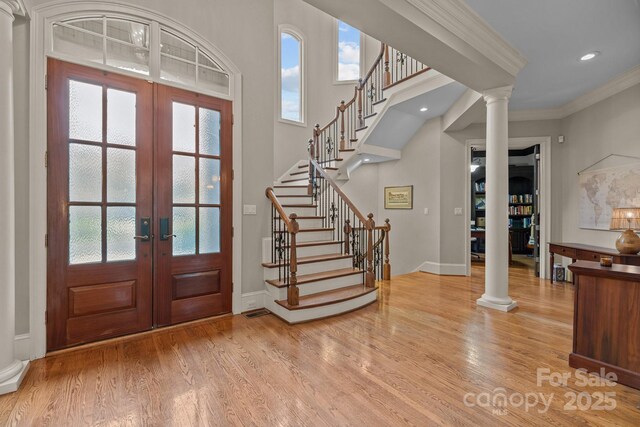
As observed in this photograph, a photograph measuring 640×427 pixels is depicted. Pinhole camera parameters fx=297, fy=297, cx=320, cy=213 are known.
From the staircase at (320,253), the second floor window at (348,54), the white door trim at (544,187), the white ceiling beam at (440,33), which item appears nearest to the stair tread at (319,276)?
the staircase at (320,253)

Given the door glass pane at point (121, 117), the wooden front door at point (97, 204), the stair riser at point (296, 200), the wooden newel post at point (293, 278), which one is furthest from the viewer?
the stair riser at point (296, 200)

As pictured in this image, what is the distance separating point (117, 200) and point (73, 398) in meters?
1.58

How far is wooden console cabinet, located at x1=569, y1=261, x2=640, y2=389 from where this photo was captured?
2.00m

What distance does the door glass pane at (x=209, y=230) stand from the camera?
3217mm

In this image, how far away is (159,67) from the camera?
116 inches

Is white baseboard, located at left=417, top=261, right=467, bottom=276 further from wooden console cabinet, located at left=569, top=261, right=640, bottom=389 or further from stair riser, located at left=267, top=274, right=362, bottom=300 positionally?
wooden console cabinet, located at left=569, top=261, right=640, bottom=389

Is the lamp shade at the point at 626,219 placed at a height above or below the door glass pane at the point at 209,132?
below

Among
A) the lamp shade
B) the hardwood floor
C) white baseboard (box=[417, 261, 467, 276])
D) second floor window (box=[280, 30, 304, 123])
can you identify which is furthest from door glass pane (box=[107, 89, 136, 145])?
the lamp shade

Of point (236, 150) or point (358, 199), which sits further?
point (358, 199)

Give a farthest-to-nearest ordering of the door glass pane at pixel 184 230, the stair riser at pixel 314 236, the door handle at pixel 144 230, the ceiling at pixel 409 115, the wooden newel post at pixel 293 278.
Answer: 1. the ceiling at pixel 409 115
2. the stair riser at pixel 314 236
3. the wooden newel post at pixel 293 278
4. the door glass pane at pixel 184 230
5. the door handle at pixel 144 230

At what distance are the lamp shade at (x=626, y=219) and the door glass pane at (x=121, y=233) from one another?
520cm

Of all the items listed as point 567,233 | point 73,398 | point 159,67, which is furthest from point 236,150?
point 567,233

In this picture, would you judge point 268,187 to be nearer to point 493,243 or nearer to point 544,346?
point 493,243

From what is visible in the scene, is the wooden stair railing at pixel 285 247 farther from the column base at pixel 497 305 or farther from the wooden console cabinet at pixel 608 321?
the wooden console cabinet at pixel 608 321
